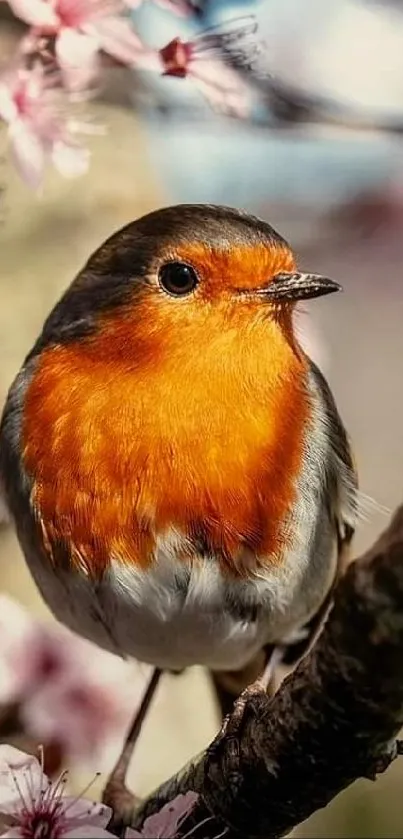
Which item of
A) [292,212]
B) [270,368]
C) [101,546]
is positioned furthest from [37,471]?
[292,212]

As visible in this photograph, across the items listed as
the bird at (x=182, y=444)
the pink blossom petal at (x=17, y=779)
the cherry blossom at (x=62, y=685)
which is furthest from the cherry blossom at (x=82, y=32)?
the pink blossom petal at (x=17, y=779)

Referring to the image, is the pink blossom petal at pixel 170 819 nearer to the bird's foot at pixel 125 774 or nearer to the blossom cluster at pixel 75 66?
the bird's foot at pixel 125 774

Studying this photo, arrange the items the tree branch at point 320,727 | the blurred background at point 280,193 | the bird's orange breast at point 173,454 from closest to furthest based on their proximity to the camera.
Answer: the tree branch at point 320,727 → the bird's orange breast at point 173,454 → the blurred background at point 280,193

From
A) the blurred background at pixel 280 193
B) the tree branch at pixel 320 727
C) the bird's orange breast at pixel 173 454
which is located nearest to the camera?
Answer: the tree branch at pixel 320 727

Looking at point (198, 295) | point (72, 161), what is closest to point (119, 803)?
point (198, 295)

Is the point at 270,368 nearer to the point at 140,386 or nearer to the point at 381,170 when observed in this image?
the point at 140,386

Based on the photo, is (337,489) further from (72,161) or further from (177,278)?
(72,161)

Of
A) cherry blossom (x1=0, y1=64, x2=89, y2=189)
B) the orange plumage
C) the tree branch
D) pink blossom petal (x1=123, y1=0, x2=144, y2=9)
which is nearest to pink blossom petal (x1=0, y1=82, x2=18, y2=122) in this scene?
cherry blossom (x1=0, y1=64, x2=89, y2=189)

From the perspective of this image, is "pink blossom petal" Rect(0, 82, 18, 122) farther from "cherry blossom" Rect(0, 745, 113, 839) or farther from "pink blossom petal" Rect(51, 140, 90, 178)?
"cherry blossom" Rect(0, 745, 113, 839)
